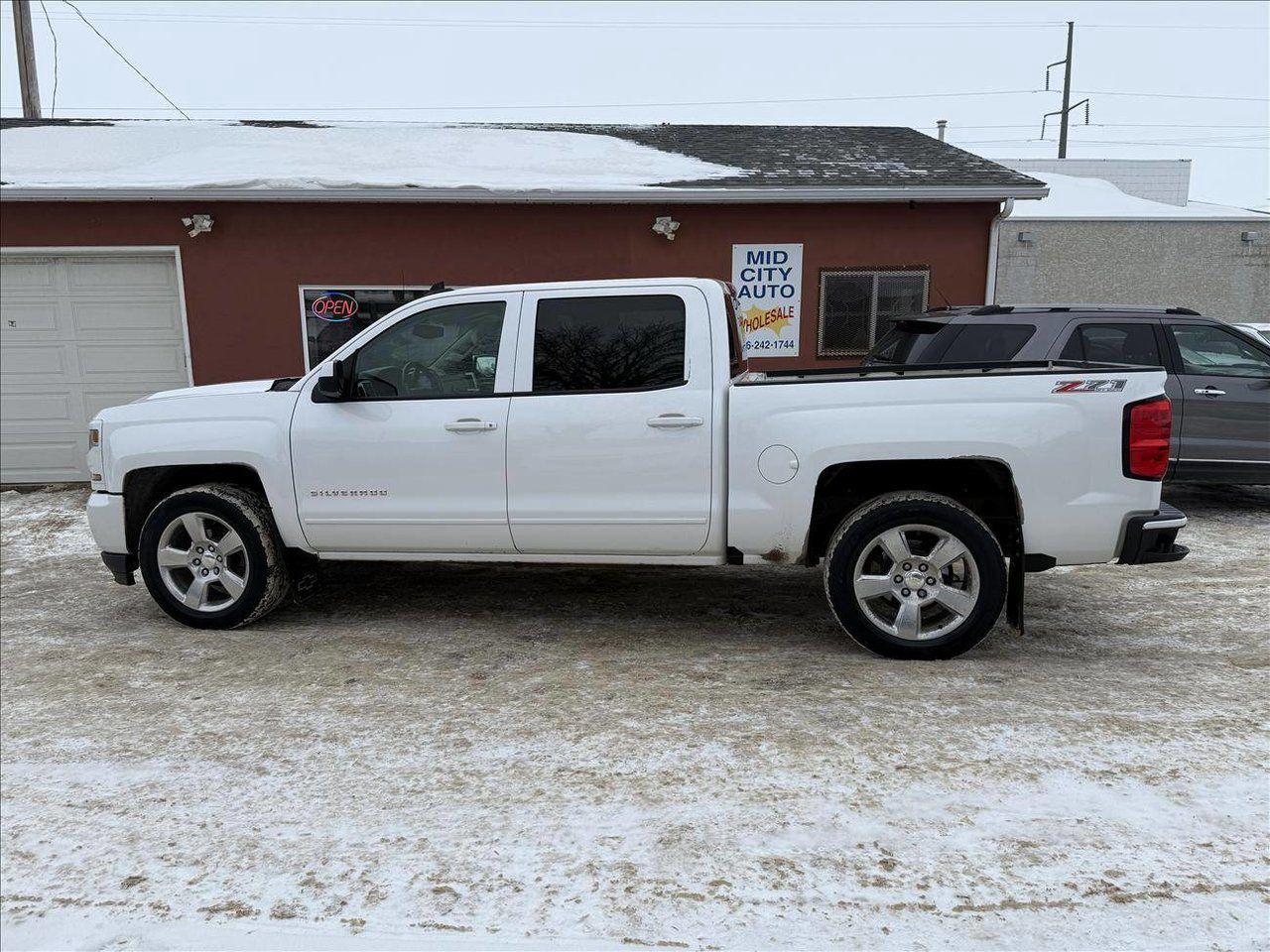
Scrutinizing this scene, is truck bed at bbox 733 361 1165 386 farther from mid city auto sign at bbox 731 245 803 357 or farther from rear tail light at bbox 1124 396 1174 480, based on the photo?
mid city auto sign at bbox 731 245 803 357

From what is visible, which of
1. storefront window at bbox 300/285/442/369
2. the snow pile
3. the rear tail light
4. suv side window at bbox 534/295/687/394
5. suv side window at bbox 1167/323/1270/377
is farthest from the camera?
storefront window at bbox 300/285/442/369

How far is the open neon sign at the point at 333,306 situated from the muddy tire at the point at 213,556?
17.5 feet

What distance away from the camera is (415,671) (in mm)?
4789

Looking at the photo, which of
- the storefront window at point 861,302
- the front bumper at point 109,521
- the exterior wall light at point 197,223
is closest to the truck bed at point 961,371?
the front bumper at point 109,521

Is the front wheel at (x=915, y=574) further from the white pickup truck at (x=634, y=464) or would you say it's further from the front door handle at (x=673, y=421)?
the front door handle at (x=673, y=421)

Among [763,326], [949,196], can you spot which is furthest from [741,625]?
[949,196]

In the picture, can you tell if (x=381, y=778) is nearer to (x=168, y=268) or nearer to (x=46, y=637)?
(x=46, y=637)

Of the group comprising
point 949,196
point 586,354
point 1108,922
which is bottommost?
point 1108,922

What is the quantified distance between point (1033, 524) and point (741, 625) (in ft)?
5.70

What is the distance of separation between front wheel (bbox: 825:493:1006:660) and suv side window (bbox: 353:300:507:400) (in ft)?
7.30

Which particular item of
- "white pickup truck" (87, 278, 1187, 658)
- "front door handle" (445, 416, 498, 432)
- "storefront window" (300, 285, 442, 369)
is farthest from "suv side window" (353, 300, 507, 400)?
"storefront window" (300, 285, 442, 369)

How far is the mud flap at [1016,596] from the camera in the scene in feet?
15.6

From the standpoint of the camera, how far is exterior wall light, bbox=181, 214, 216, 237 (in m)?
10.1

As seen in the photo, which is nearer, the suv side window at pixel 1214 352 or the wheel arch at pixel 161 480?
the wheel arch at pixel 161 480
